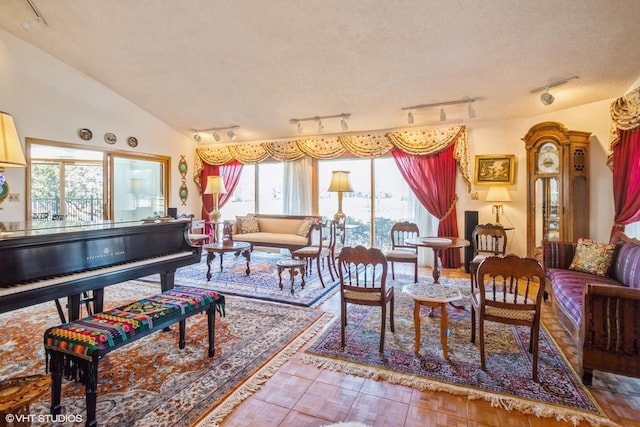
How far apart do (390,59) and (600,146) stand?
3056 mm

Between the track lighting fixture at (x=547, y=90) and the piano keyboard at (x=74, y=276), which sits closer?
the piano keyboard at (x=74, y=276)

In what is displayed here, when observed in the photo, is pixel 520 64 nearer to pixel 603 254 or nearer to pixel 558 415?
pixel 603 254

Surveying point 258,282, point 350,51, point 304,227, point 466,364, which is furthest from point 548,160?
point 258,282

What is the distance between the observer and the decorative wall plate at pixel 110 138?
19.1 feet

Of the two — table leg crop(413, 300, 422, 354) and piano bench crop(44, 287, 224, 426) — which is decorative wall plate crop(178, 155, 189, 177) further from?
table leg crop(413, 300, 422, 354)

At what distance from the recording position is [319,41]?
3826mm

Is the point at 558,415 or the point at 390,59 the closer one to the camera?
the point at 558,415

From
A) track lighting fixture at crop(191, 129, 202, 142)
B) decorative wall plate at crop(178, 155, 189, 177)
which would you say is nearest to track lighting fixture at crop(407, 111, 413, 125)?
track lighting fixture at crop(191, 129, 202, 142)

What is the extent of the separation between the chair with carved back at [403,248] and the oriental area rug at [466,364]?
1121 millimetres

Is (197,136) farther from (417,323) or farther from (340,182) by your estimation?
(417,323)

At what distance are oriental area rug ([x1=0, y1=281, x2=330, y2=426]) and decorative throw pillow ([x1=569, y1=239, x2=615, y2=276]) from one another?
272cm

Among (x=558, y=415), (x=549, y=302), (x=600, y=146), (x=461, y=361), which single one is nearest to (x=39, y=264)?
(x=461, y=361)

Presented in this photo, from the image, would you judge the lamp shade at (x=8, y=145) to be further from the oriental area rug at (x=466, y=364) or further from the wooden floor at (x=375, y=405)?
the oriental area rug at (x=466, y=364)

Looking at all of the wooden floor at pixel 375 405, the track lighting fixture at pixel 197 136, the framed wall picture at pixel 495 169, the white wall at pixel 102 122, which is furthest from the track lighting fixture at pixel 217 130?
the wooden floor at pixel 375 405
